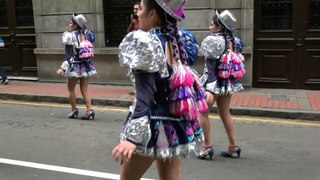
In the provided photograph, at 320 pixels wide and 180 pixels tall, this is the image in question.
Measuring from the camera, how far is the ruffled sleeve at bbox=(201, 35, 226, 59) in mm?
4914

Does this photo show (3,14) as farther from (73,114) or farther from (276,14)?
(276,14)

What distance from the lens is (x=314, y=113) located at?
7.55 m

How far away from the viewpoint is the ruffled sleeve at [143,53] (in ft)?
8.32

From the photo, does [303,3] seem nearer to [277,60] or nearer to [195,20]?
[277,60]

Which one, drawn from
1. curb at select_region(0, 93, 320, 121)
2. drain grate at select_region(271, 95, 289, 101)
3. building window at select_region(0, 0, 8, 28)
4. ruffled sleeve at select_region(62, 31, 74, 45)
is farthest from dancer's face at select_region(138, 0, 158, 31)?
building window at select_region(0, 0, 8, 28)

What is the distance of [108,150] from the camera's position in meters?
5.87

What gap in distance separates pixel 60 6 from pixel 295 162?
7.80 metres

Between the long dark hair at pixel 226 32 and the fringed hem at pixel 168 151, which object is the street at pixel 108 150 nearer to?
the long dark hair at pixel 226 32

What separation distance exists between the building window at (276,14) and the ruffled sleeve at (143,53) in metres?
7.65

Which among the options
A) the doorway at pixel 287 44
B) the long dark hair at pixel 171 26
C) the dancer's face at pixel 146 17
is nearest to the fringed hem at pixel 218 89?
the long dark hair at pixel 171 26

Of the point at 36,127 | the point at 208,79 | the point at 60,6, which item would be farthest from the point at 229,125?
the point at 60,6

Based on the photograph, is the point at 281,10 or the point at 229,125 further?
the point at 281,10

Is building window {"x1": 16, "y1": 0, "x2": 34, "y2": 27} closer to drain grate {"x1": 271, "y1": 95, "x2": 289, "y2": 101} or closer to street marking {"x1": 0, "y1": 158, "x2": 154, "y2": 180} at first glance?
drain grate {"x1": 271, "y1": 95, "x2": 289, "y2": 101}

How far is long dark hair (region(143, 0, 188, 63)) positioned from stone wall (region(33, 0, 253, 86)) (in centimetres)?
703
